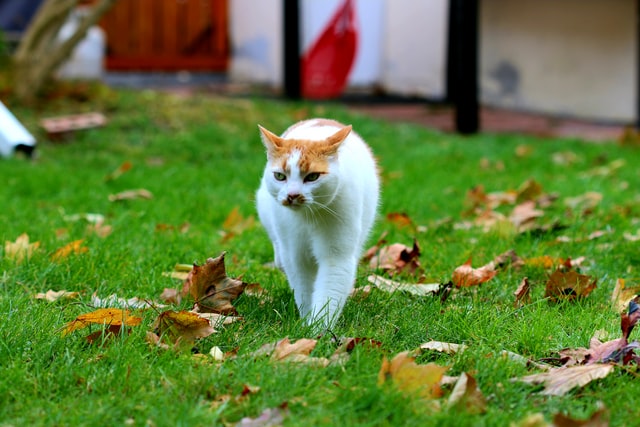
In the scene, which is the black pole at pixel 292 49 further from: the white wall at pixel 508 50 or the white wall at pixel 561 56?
the white wall at pixel 561 56

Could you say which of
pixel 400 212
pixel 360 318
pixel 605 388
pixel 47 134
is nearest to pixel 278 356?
pixel 360 318

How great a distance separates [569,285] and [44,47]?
5.39 meters

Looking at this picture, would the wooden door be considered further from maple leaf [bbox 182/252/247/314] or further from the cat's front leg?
the cat's front leg

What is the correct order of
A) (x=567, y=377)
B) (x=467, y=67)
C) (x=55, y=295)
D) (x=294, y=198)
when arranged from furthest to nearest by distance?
(x=467, y=67)
(x=55, y=295)
(x=294, y=198)
(x=567, y=377)

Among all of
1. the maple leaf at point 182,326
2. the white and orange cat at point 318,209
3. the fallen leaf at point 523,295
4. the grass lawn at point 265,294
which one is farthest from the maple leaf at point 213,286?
the fallen leaf at point 523,295

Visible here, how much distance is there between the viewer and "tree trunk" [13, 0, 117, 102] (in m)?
6.64

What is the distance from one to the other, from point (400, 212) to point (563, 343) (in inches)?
79.0

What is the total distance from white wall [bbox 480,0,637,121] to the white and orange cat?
20.6 feet

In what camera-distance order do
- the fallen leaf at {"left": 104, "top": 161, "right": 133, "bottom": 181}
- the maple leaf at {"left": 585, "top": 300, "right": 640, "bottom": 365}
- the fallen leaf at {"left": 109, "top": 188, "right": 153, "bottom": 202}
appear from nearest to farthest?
1. the maple leaf at {"left": 585, "top": 300, "right": 640, "bottom": 365}
2. the fallen leaf at {"left": 109, "top": 188, "right": 153, "bottom": 202}
3. the fallen leaf at {"left": 104, "top": 161, "right": 133, "bottom": 181}

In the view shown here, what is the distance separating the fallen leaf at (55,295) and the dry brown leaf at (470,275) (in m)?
1.28

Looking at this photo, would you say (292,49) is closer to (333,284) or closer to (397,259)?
(397,259)

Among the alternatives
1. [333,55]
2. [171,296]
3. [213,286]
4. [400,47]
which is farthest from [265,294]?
[400,47]

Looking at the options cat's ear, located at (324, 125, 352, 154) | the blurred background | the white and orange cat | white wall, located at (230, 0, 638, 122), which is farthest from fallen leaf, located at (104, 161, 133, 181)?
white wall, located at (230, 0, 638, 122)

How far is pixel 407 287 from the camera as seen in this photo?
109 inches
